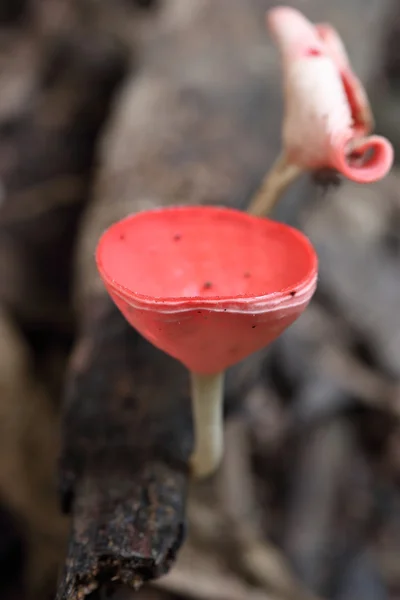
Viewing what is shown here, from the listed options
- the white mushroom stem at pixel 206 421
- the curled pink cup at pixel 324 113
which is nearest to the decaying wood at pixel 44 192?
the white mushroom stem at pixel 206 421

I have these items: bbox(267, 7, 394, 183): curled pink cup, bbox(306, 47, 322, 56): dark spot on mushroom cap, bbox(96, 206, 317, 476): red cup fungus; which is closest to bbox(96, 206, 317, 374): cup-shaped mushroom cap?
bbox(96, 206, 317, 476): red cup fungus

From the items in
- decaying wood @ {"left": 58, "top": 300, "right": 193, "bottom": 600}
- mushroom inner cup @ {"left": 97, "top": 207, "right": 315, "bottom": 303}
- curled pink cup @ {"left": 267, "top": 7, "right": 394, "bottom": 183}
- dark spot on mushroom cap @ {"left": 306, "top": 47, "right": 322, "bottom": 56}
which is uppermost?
dark spot on mushroom cap @ {"left": 306, "top": 47, "right": 322, "bottom": 56}

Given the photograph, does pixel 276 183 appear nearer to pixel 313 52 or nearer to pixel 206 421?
pixel 313 52

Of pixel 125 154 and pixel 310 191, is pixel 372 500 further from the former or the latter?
pixel 125 154

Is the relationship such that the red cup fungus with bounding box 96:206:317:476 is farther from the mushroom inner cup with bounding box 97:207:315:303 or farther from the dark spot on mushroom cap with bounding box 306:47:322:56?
the dark spot on mushroom cap with bounding box 306:47:322:56

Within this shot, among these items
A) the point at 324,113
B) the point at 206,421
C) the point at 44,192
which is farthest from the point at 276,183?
the point at 44,192

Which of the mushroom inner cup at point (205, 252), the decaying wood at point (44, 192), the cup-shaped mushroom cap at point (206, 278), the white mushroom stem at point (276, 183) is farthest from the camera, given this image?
the decaying wood at point (44, 192)

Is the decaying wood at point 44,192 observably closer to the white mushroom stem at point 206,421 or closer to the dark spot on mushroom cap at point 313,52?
the white mushroom stem at point 206,421

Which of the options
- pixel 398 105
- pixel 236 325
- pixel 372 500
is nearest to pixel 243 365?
pixel 236 325
